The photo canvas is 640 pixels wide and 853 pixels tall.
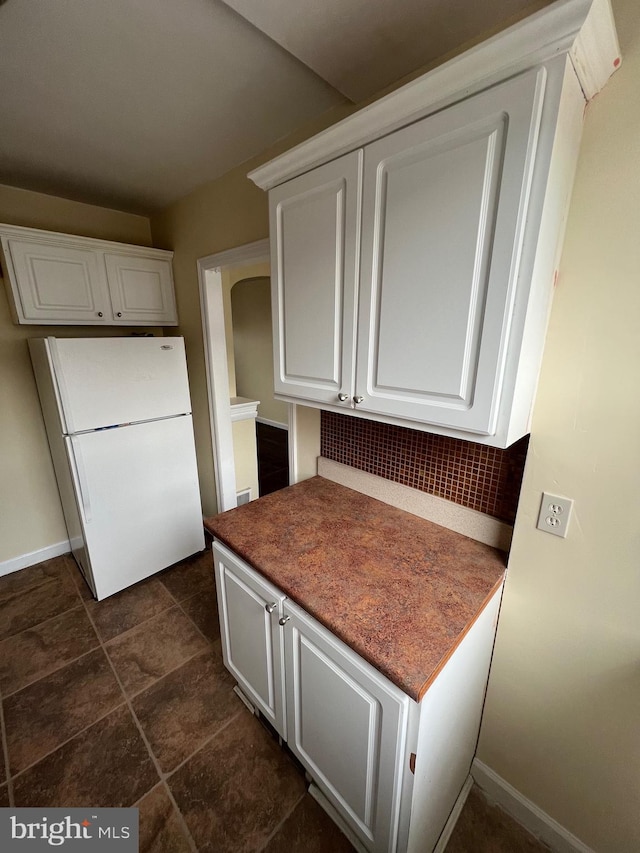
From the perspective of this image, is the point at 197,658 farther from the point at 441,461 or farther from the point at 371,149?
the point at 371,149

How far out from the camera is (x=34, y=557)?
2.45 m

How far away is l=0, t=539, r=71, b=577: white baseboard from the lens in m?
2.36

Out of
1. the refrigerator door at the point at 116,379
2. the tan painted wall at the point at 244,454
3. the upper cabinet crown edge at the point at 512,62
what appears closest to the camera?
the upper cabinet crown edge at the point at 512,62

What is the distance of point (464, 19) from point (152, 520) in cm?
261

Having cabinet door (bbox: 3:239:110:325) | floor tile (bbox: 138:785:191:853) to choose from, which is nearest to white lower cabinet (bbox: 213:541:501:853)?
floor tile (bbox: 138:785:191:853)

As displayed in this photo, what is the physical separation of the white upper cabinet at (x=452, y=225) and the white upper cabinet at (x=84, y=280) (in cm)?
153

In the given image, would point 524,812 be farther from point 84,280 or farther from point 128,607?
point 84,280

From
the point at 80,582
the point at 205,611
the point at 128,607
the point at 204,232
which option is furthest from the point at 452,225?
the point at 80,582

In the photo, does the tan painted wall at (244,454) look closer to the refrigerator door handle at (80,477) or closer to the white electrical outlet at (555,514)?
the refrigerator door handle at (80,477)

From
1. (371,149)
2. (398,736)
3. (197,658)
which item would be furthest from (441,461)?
(197,658)

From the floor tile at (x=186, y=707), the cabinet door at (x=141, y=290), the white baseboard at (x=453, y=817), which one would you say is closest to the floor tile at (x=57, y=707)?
the floor tile at (x=186, y=707)

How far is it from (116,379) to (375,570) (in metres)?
1.73

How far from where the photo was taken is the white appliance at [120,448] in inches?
72.6

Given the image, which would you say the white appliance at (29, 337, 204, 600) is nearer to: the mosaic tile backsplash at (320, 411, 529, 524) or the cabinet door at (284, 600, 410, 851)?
the mosaic tile backsplash at (320, 411, 529, 524)
